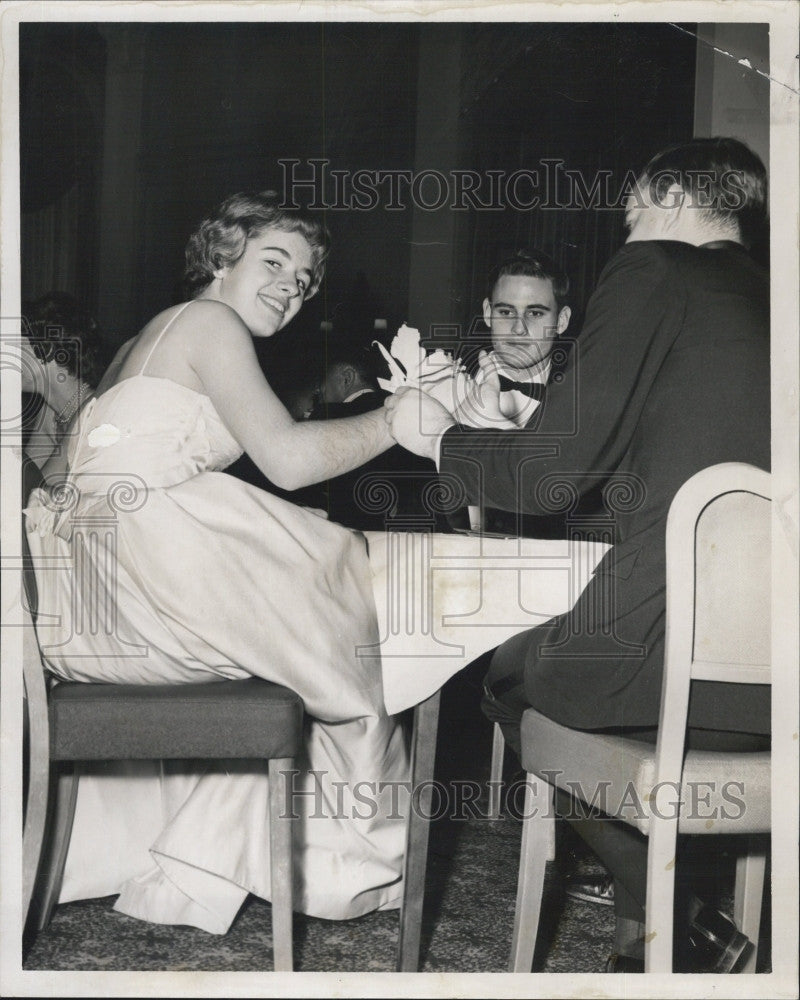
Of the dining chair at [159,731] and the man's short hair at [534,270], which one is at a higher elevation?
A: the man's short hair at [534,270]

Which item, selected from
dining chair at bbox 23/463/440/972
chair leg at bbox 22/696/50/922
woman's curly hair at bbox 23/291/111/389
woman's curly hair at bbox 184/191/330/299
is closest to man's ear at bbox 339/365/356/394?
woman's curly hair at bbox 184/191/330/299

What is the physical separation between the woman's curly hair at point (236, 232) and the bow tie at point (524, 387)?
42 centimetres

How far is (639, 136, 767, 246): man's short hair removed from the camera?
2.18 metres

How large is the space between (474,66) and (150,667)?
52.5 inches

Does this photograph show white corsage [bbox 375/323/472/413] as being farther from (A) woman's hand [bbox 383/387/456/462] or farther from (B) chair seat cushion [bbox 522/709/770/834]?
(B) chair seat cushion [bbox 522/709/770/834]

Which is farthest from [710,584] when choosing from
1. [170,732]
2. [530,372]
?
[170,732]

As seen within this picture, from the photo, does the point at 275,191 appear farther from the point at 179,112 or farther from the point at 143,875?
the point at 143,875

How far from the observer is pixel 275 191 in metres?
2.18

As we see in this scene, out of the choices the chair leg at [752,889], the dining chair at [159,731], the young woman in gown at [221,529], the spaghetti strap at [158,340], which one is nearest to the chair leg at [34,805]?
the dining chair at [159,731]

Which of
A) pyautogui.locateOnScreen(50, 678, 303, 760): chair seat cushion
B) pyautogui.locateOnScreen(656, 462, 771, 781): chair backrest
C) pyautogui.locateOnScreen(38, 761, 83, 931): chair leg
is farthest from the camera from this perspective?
pyautogui.locateOnScreen(38, 761, 83, 931): chair leg

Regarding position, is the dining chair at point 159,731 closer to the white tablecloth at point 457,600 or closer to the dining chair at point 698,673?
the white tablecloth at point 457,600

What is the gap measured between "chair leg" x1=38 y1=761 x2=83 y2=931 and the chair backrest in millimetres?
1276

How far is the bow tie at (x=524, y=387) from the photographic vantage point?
2178 mm

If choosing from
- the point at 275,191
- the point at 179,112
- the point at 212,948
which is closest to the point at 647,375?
the point at 275,191
